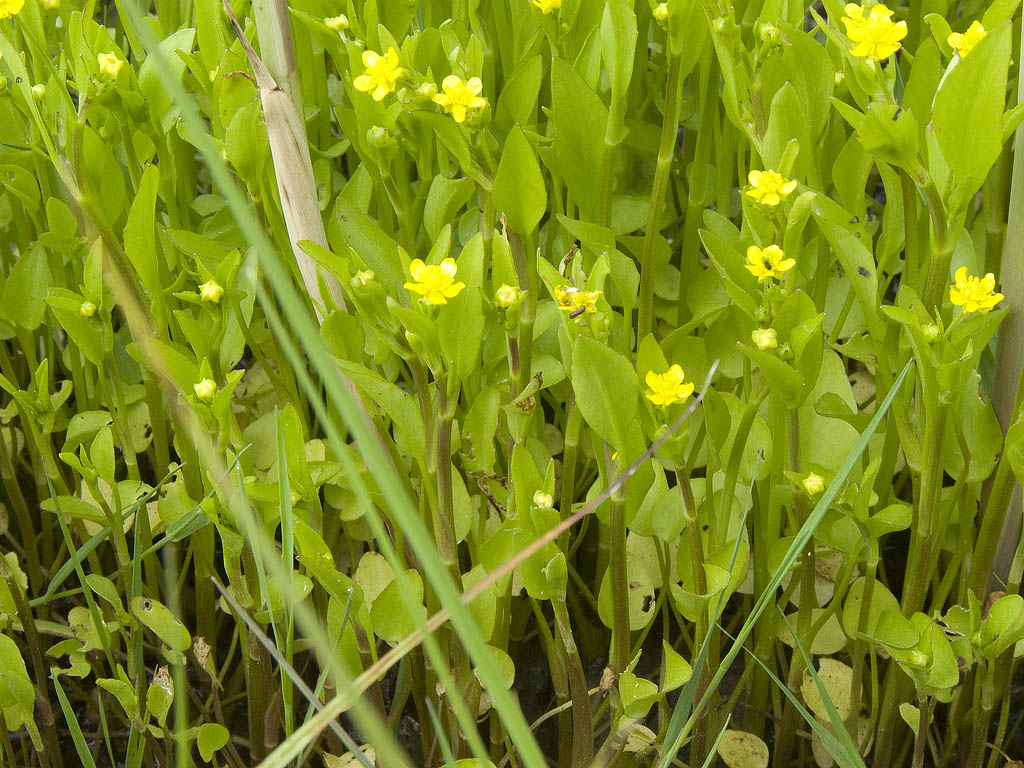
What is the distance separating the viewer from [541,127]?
94 centimetres

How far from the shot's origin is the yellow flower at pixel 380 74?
66 cm

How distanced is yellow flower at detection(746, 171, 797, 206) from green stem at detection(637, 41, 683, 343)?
0.47ft

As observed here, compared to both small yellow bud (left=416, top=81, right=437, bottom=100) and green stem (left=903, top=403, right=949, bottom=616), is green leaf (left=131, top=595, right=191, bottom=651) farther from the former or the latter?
green stem (left=903, top=403, right=949, bottom=616)

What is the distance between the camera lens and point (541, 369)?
824 millimetres

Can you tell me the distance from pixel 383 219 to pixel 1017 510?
23.5 inches

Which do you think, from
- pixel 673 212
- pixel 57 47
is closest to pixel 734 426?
pixel 673 212

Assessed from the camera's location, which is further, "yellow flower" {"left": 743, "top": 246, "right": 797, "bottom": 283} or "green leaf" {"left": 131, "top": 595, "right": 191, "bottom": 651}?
"green leaf" {"left": 131, "top": 595, "right": 191, "bottom": 651}

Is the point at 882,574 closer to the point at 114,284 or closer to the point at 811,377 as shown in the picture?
the point at 811,377

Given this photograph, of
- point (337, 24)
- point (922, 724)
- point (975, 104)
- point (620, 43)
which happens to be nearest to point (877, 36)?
point (975, 104)

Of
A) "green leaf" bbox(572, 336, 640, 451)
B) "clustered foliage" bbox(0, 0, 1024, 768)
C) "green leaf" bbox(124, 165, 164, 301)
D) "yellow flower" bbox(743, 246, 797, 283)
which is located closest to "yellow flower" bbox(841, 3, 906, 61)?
"clustered foliage" bbox(0, 0, 1024, 768)

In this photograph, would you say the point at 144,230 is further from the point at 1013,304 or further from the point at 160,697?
the point at 1013,304

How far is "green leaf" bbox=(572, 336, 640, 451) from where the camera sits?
1.94ft

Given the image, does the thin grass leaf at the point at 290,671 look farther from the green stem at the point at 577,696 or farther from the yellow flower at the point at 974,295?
the yellow flower at the point at 974,295

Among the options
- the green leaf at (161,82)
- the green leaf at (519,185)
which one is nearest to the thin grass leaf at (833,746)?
the green leaf at (519,185)
